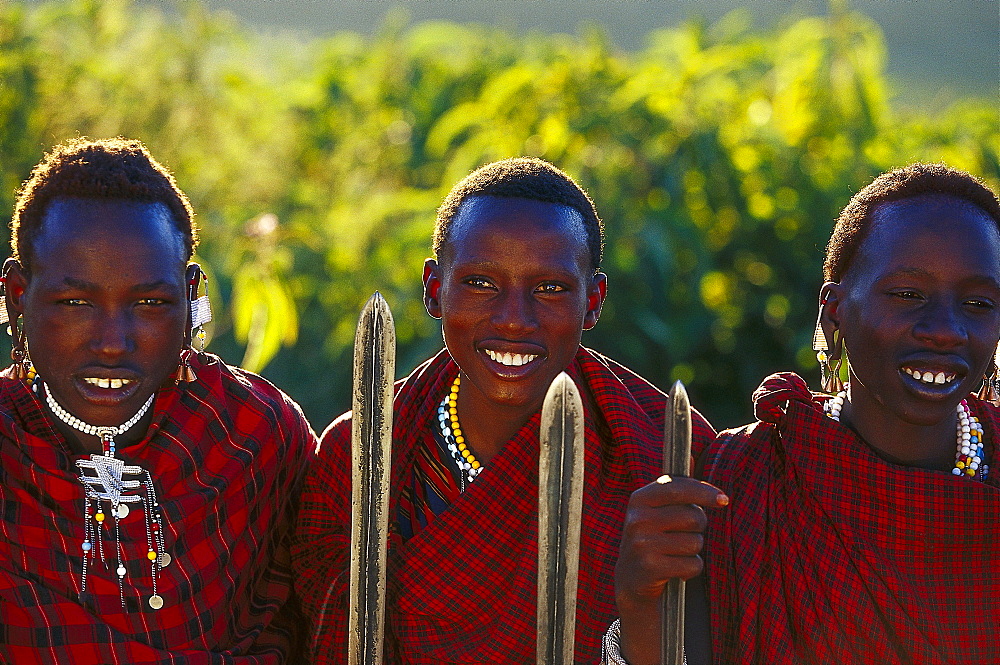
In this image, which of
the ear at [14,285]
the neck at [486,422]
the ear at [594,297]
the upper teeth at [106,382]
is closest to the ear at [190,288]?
the upper teeth at [106,382]

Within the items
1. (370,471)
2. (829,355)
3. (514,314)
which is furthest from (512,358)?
(829,355)

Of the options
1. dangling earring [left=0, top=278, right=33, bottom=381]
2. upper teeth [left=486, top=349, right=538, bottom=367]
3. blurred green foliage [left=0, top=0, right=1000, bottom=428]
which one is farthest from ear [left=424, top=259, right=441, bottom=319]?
blurred green foliage [left=0, top=0, right=1000, bottom=428]

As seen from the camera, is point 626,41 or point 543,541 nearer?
point 543,541

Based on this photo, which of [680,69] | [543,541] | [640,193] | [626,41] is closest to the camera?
[543,541]

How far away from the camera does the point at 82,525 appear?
2631mm

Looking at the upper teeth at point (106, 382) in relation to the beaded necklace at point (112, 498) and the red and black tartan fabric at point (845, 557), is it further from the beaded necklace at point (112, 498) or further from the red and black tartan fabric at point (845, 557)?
the red and black tartan fabric at point (845, 557)

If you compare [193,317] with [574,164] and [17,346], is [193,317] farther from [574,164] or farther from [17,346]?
[574,164]

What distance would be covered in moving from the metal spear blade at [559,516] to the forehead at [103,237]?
1.00 meters

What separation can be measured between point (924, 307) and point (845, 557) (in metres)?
0.53

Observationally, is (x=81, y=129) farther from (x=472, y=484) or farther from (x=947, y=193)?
(x=947, y=193)

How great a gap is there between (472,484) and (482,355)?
0.98 feet

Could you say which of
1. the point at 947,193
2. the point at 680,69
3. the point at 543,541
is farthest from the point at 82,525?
the point at 680,69

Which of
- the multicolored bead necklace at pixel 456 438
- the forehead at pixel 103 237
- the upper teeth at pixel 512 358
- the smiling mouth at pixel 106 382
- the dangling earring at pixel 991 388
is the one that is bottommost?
the multicolored bead necklace at pixel 456 438

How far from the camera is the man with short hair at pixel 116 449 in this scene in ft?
8.42
